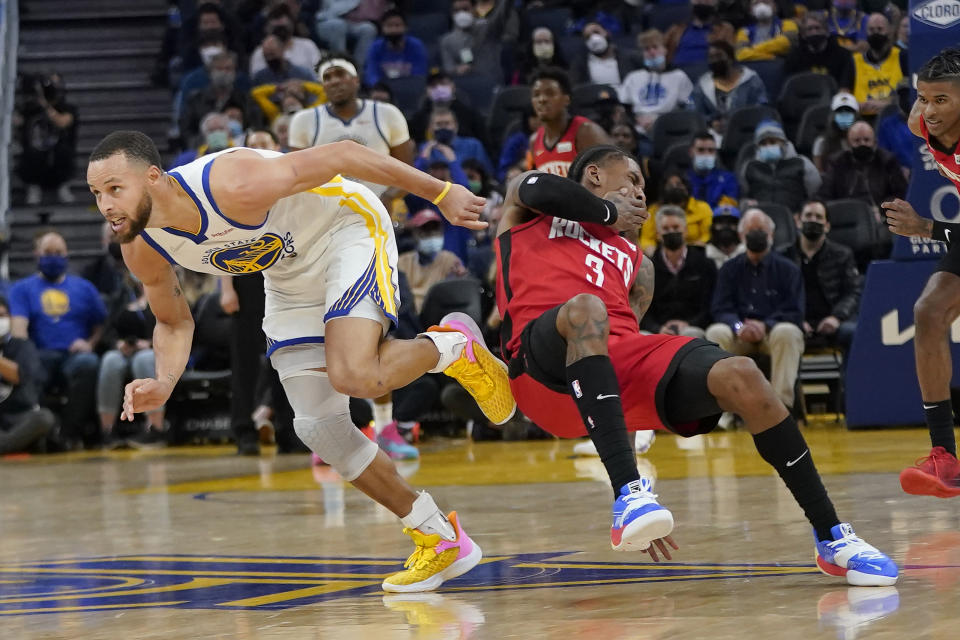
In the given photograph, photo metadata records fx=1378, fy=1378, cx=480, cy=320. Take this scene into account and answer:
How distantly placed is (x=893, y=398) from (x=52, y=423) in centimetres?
724

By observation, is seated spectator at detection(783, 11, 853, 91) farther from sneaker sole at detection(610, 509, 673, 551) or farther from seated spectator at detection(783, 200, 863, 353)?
sneaker sole at detection(610, 509, 673, 551)

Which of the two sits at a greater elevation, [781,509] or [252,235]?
[252,235]

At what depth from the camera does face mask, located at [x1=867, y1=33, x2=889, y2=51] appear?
1362 centimetres

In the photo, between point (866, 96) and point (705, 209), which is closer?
point (705, 209)

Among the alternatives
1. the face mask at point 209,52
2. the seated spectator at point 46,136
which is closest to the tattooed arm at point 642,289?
the seated spectator at point 46,136

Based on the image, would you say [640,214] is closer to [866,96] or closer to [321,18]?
[866,96]

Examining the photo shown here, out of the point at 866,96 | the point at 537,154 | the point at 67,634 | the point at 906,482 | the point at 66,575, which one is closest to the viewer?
the point at 67,634

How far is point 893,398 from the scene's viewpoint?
943 cm

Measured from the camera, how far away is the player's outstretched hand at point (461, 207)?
14.1 ft

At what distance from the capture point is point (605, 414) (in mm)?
4031

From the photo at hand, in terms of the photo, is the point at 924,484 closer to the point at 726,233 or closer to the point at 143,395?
the point at 143,395

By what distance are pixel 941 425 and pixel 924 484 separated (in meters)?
0.43

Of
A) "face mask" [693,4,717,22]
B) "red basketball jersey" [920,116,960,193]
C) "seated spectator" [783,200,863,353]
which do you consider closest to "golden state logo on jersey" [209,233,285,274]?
"red basketball jersey" [920,116,960,193]

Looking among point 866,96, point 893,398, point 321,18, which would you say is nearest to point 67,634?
point 893,398
